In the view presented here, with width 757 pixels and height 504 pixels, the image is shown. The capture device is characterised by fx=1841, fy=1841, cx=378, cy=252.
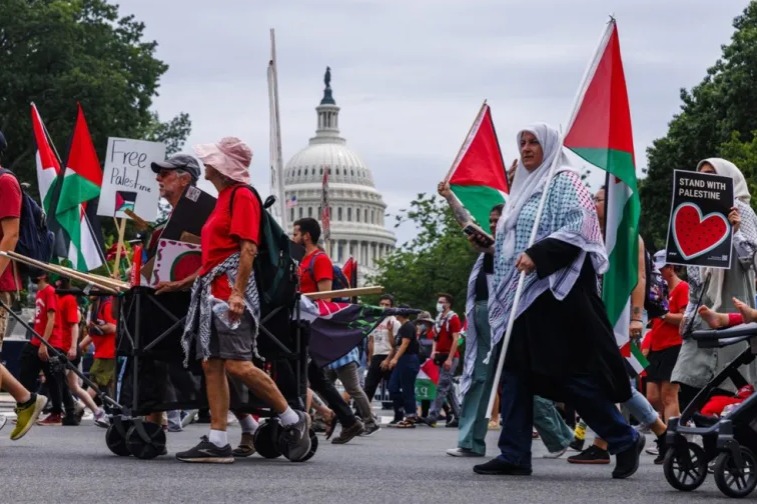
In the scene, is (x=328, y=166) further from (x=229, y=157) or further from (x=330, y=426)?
(x=229, y=157)

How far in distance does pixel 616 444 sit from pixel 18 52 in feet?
144

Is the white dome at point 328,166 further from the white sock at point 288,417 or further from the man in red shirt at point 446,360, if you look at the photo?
the white sock at point 288,417

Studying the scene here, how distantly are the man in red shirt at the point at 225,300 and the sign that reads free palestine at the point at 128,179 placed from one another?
7961 mm

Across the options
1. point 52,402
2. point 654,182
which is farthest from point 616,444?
point 654,182

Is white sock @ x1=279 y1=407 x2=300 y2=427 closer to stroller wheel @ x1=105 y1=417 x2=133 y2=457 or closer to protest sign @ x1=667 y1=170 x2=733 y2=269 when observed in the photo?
stroller wheel @ x1=105 y1=417 x2=133 y2=457

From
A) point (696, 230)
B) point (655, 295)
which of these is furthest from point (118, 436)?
point (655, 295)

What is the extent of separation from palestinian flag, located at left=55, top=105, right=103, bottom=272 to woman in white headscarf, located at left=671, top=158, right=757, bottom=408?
8.97 meters

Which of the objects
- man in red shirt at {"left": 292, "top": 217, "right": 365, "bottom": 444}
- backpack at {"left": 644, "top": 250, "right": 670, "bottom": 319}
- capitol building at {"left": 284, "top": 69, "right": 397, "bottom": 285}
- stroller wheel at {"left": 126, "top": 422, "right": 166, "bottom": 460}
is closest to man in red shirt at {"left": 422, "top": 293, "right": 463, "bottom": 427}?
man in red shirt at {"left": 292, "top": 217, "right": 365, "bottom": 444}

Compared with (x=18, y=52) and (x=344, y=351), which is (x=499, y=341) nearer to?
(x=344, y=351)

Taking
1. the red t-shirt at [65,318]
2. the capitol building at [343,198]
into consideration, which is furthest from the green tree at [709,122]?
the capitol building at [343,198]

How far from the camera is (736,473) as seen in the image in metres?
7.84

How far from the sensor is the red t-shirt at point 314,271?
12.9m

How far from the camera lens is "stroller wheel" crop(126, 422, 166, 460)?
986 centimetres

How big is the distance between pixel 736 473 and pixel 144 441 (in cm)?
345
